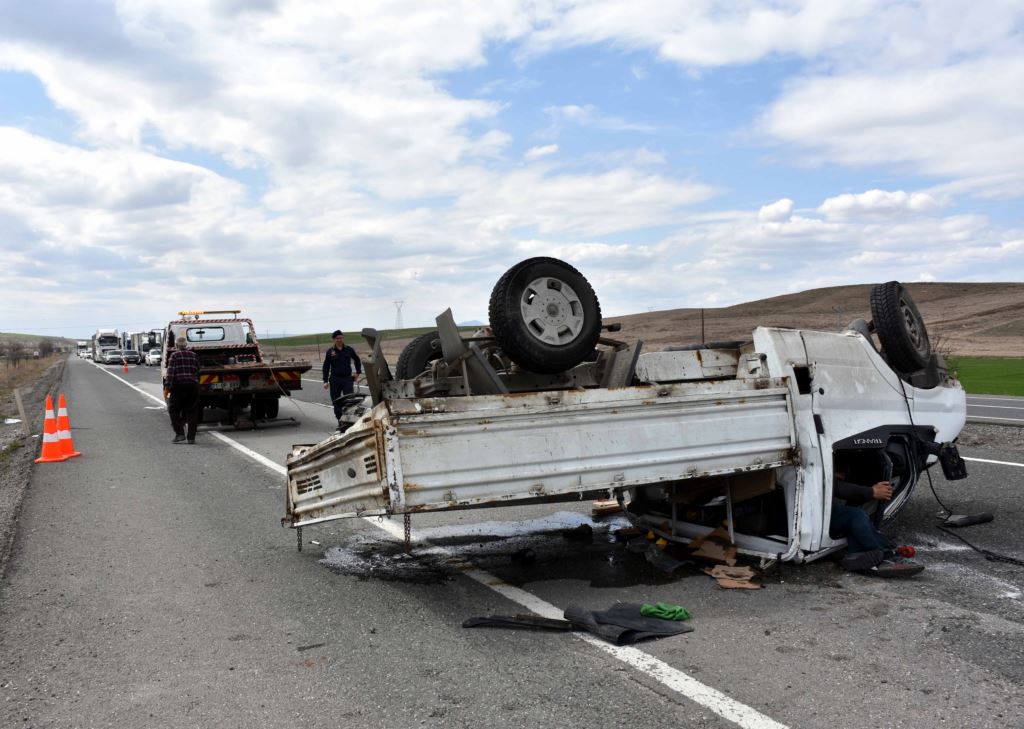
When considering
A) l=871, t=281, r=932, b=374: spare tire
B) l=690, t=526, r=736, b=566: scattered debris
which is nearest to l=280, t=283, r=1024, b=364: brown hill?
l=871, t=281, r=932, b=374: spare tire

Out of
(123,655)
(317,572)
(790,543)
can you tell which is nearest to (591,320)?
(790,543)

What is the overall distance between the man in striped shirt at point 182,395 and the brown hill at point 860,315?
2522 centimetres

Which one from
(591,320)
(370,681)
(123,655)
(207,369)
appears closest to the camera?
(370,681)

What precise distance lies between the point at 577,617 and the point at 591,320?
190cm

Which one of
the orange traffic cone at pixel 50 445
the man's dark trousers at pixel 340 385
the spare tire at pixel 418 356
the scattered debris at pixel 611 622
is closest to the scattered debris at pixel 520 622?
the scattered debris at pixel 611 622

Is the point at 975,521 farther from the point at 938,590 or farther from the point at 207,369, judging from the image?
the point at 207,369

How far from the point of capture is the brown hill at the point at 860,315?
39.3m

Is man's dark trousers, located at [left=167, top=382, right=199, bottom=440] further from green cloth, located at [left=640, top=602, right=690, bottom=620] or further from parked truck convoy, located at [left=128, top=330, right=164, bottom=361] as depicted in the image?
parked truck convoy, located at [left=128, top=330, right=164, bottom=361]

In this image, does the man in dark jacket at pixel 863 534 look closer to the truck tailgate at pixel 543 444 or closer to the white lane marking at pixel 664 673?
the truck tailgate at pixel 543 444

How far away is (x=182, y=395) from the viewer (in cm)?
1299

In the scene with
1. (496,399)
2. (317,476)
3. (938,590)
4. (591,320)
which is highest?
(591,320)

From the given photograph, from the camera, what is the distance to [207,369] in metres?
14.4

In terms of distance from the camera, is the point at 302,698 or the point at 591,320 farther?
the point at 591,320

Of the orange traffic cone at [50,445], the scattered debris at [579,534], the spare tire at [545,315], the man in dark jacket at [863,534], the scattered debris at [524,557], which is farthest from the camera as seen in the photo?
the orange traffic cone at [50,445]
